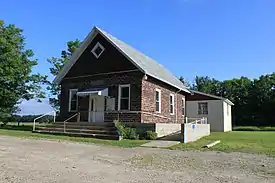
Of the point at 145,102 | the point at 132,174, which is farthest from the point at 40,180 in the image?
the point at 145,102

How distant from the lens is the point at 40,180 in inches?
243

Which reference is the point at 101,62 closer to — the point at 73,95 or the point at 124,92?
the point at 124,92

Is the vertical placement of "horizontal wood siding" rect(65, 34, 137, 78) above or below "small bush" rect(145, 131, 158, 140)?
above

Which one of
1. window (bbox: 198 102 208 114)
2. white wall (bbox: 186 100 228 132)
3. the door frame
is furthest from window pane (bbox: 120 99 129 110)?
window (bbox: 198 102 208 114)

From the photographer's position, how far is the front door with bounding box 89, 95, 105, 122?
20.4m

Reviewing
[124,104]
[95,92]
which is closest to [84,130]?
[95,92]

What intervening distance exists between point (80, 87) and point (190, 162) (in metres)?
14.4

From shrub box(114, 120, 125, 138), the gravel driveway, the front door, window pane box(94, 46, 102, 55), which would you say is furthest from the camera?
window pane box(94, 46, 102, 55)

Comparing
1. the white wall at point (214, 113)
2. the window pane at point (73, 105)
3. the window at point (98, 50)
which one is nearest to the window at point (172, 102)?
the white wall at point (214, 113)

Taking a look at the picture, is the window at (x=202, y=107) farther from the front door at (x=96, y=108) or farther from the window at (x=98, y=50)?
the window at (x=98, y=50)

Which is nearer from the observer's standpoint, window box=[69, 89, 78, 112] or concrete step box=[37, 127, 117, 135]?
concrete step box=[37, 127, 117, 135]

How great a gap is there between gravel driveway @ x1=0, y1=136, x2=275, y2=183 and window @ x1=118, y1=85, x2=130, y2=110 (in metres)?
8.06

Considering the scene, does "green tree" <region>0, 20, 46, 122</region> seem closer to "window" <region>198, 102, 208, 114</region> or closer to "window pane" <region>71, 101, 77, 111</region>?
"window pane" <region>71, 101, 77, 111</region>

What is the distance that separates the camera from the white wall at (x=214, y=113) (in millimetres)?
28188
